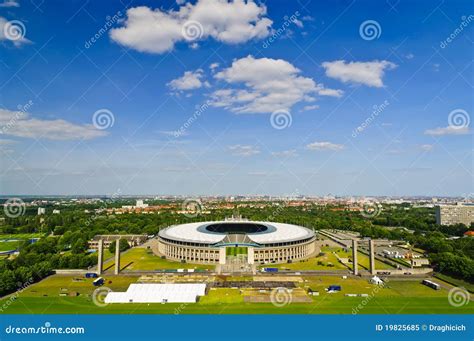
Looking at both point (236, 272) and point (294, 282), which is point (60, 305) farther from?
point (294, 282)

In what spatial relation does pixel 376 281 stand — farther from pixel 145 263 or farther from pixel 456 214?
pixel 456 214

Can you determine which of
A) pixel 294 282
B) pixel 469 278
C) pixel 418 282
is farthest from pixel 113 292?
pixel 469 278

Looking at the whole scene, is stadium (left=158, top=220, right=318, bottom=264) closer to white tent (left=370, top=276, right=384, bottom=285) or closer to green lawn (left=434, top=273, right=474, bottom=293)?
white tent (left=370, top=276, right=384, bottom=285)

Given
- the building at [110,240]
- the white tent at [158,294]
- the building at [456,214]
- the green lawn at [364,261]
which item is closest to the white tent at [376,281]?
the green lawn at [364,261]

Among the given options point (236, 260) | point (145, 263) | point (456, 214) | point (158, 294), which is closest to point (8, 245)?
point (145, 263)

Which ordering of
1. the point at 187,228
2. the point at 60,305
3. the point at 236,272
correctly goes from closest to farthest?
the point at 60,305 → the point at 236,272 → the point at 187,228

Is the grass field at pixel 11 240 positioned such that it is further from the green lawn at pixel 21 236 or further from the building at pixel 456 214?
the building at pixel 456 214

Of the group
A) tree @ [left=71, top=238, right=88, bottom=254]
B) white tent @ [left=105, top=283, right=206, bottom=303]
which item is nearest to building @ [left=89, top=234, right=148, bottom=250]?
tree @ [left=71, top=238, right=88, bottom=254]
